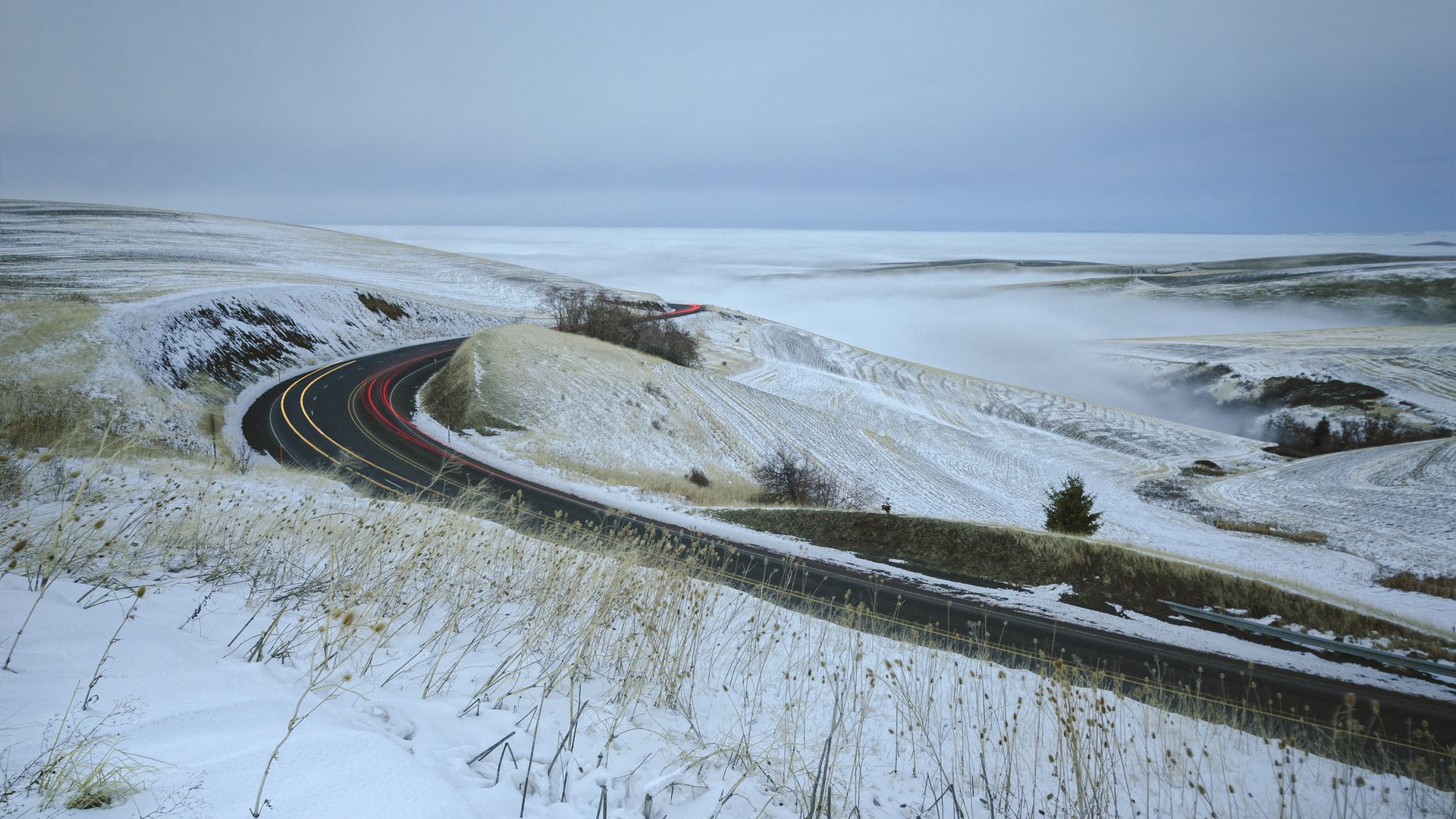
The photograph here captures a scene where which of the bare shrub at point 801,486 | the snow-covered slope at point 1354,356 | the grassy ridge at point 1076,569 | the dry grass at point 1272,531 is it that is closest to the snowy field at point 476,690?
the grassy ridge at point 1076,569

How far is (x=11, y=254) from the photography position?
182ft

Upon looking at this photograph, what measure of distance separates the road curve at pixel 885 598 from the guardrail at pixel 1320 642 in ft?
5.36

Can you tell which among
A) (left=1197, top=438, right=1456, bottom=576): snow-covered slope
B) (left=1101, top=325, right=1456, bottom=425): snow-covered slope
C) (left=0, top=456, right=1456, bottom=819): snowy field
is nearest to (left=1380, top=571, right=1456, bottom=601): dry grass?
(left=1197, top=438, right=1456, bottom=576): snow-covered slope

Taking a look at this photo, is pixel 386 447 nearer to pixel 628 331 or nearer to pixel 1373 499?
pixel 628 331

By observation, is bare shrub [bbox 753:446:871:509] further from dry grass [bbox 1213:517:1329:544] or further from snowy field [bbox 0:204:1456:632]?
dry grass [bbox 1213:517:1329:544]

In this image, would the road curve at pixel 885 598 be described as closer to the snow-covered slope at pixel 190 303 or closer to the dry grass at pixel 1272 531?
the snow-covered slope at pixel 190 303

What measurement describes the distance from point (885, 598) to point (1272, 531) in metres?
29.7

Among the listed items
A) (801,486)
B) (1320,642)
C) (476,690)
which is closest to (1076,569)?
(1320,642)

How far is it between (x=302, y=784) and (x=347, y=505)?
438 inches

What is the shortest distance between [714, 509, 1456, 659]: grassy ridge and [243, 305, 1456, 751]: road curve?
2.48m

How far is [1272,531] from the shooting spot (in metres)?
32.1

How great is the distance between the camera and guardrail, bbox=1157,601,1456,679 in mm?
12750

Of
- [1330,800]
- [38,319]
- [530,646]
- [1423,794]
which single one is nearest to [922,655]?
[1330,800]

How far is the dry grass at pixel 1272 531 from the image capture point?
2905 cm
